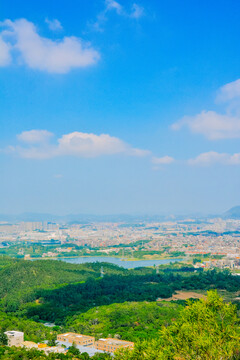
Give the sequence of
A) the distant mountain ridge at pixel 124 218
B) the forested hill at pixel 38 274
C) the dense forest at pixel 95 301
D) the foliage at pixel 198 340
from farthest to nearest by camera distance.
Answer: the distant mountain ridge at pixel 124 218
the forested hill at pixel 38 274
the dense forest at pixel 95 301
the foliage at pixel 198 340

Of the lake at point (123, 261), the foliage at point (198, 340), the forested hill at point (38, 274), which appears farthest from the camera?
the lake at point (123, 261)

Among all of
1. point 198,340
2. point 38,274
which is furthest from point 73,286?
point 198,340

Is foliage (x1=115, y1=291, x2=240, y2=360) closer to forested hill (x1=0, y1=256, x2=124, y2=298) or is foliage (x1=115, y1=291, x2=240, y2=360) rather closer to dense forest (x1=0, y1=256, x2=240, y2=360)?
dense forest (x1=0, y1=256, x2=240, y2=360)

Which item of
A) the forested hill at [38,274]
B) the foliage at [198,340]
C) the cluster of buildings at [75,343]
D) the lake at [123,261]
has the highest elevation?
the foliage at [198,340]

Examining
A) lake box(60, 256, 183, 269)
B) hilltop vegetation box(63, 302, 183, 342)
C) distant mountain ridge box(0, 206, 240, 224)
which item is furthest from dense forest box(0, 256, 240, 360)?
distant mountain ridge box(0, 206, 240, 224)

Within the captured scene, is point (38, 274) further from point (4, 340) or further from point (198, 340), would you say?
point (198, 340)

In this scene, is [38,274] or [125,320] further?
[38,274]

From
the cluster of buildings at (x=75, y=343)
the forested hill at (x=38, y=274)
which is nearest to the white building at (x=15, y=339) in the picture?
the cluster of buildings at (x=75, y=343)

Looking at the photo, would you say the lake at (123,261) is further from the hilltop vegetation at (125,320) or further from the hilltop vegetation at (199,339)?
the hilltop vegetation at (199,339)
